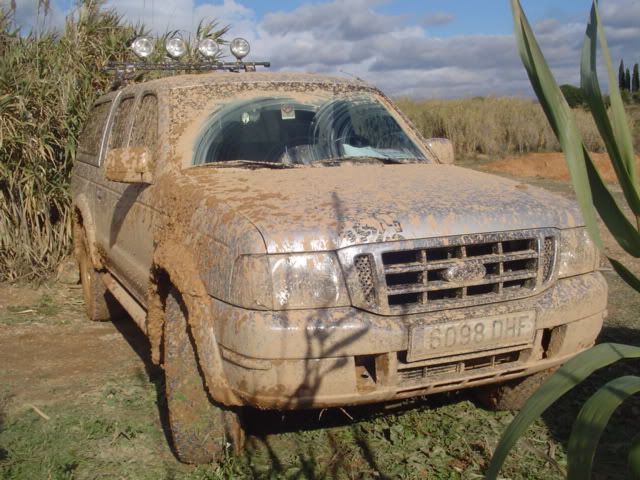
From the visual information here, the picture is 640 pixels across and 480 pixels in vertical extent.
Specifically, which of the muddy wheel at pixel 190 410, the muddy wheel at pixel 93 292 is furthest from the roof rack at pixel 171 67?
the muddy wheel at pixel 190 410

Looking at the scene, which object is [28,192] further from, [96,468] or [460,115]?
[460,115]

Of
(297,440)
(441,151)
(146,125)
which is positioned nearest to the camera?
(297,440)

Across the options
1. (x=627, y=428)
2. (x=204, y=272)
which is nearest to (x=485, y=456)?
(x=627, y=428)

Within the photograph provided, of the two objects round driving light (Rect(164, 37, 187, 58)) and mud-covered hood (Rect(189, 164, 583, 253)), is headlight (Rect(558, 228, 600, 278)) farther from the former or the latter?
round driving light (Rect(164, 37, 187, 58))

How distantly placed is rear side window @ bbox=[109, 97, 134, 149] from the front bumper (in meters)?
2.46

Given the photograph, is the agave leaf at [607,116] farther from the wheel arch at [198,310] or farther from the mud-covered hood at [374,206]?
the wheel arch at [198,310]

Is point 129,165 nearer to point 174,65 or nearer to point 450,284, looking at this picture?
point 450,284

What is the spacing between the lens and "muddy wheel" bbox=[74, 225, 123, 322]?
5715 millimetres

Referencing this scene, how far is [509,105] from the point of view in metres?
24.7

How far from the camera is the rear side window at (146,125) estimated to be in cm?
429

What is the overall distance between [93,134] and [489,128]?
734 inches

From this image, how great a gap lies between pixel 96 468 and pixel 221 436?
2.05 ft

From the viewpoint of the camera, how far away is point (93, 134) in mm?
5918

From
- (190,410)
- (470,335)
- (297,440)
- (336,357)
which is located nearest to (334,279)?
(336,357)
